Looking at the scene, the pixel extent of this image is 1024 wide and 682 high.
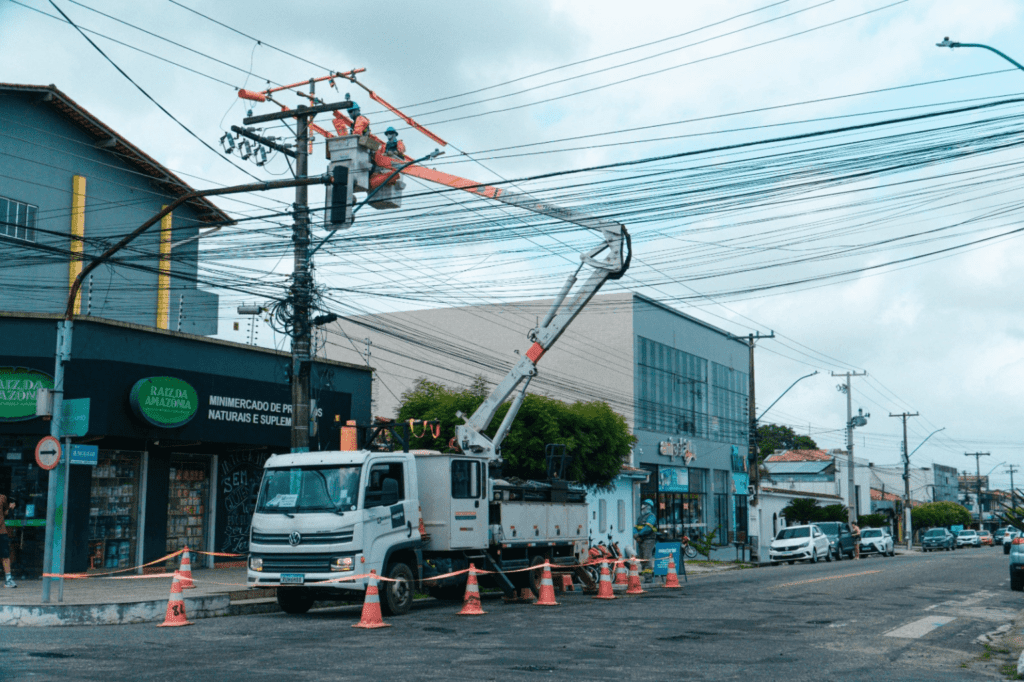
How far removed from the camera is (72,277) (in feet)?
96.5

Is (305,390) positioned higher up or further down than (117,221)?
further down

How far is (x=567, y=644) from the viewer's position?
12.9m

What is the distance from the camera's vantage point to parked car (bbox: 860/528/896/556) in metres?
52.9

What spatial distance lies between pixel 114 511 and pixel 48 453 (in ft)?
25.2

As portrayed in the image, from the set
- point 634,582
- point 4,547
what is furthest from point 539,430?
point 4,547

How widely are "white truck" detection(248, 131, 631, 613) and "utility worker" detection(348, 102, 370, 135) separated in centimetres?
181

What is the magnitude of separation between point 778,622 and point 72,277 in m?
22.4

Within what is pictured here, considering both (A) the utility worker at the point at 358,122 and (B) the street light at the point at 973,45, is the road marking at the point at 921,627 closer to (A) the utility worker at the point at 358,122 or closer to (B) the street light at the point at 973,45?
(B) the street light at the point at 973,45

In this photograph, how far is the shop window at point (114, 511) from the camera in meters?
22.5

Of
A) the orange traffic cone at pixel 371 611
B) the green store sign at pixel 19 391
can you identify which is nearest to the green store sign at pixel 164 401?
the green store sign at pixel 19 391

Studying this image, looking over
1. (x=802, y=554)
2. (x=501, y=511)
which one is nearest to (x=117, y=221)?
(x=501, y=511)

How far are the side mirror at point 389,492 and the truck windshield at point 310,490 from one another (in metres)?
0.55

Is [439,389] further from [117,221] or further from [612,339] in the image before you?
[612,339]

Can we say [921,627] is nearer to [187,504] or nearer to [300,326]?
[300,326]
